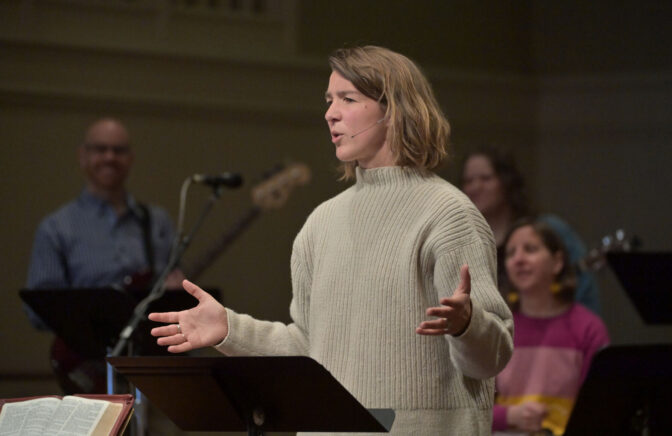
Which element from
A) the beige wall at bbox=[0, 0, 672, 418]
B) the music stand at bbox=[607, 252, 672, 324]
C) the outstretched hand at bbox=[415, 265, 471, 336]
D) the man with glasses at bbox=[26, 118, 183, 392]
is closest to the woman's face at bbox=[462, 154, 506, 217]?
the music stand at bbox=[607, 252, 672, 324]

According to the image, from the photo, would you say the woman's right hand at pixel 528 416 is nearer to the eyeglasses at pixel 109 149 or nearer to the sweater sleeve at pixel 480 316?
the sweater sleeve at pixel 480 316

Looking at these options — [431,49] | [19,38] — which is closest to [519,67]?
[431,49]

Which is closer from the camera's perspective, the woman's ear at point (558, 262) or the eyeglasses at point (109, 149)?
the woman's ear at point (558, 262)

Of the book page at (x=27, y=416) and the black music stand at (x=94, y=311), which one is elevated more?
the book page at (x=27, y=416)

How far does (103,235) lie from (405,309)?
3058 mm

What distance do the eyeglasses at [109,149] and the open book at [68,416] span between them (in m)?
3.15

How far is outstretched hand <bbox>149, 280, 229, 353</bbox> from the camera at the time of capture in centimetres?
223

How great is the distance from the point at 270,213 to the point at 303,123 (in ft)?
2.07

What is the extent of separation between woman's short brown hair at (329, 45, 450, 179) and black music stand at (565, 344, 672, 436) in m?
0.71

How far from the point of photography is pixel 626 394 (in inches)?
105

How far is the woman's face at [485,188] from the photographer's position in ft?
15.2

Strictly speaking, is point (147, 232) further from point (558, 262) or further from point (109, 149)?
point (558, 262)

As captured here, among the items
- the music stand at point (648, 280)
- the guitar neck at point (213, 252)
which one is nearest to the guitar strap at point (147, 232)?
the guitar neck at point (213, 252)

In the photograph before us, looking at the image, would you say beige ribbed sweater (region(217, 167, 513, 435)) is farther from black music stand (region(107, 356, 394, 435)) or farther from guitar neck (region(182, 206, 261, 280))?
guitar neck (region(182, 206, 261, 280))
